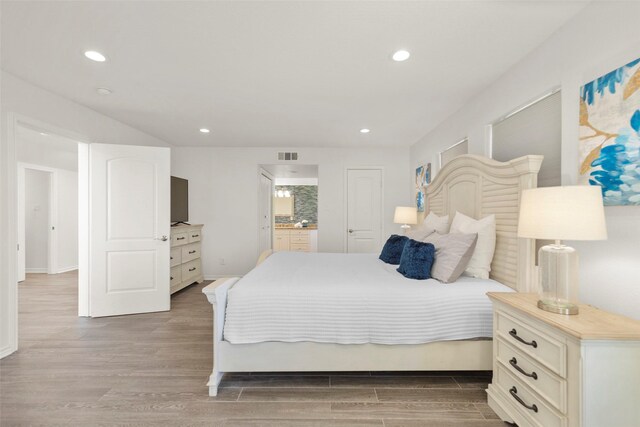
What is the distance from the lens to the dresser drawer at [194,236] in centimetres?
460

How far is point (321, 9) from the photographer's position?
1653 mm

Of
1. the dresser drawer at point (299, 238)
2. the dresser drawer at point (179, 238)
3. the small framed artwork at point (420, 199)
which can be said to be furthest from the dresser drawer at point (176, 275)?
the dresser drawer at point (299, 238)

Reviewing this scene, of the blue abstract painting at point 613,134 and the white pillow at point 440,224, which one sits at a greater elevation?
the blue abstract painting at point 613,134

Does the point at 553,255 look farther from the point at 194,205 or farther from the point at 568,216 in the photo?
the point at 194,205

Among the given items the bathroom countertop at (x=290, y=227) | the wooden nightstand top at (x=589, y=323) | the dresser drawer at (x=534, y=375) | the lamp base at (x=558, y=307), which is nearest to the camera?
the wooden nightstand top at (x=589, y=323)

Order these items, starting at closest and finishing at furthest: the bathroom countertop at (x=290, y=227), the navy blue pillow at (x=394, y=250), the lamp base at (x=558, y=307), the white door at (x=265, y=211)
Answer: the lamp base at (x=558, y=307), the navy blue pillow at (x=394, y=250), the white door at (x=265, y=211), the bathroom countertop at (x=290, y=227)

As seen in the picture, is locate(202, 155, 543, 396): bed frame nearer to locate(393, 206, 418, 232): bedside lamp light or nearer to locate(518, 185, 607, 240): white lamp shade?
locate(518, 185, 607, 240): white lamp shade

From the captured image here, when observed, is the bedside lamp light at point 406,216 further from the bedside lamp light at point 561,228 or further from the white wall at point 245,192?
the bedside lamp light at point 561,228

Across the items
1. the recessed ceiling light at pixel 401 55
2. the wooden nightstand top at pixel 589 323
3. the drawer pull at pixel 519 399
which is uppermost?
the recessed ceiling light at pixel 401 55

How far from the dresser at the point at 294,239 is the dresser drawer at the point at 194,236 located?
3233 mm

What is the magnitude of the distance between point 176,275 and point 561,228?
443 cm

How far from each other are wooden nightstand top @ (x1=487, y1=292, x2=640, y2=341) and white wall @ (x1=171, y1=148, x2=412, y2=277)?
12.4 ft

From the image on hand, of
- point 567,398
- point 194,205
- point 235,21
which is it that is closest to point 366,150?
point 194,205

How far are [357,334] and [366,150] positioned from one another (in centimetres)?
394
